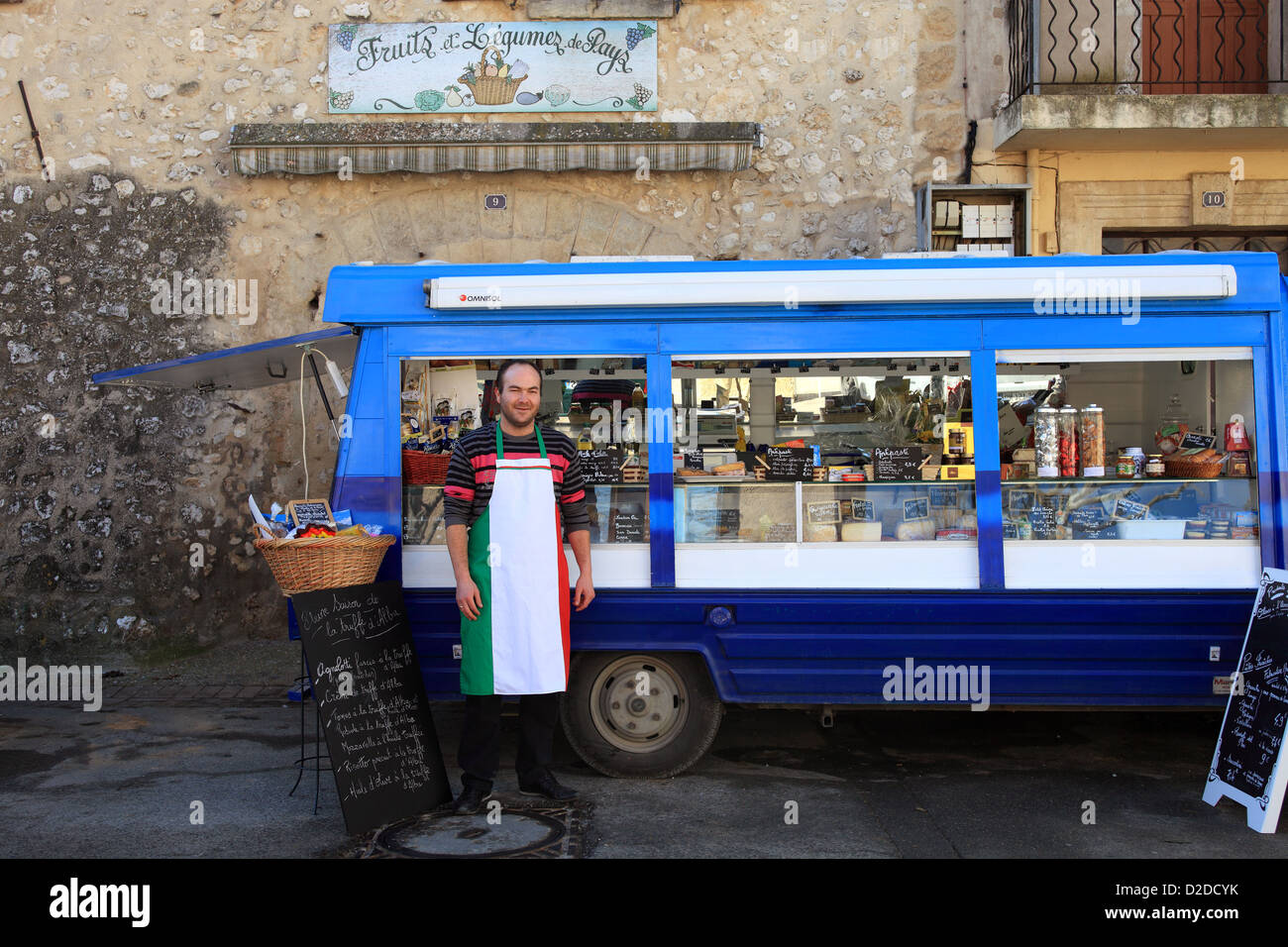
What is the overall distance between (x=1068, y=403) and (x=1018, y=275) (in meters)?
0.85

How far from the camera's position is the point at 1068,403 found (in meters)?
5.56

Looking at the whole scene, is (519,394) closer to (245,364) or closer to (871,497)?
(871,497)

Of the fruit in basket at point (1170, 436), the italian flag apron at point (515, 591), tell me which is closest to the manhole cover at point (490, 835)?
the italian flag apron at point (515, 591)

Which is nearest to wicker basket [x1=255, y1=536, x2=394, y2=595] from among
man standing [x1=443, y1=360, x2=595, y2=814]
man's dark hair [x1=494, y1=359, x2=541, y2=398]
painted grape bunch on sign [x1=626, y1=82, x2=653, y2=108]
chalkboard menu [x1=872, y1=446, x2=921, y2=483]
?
man standing [x1=443, y1=360, x2=595, y2=814]

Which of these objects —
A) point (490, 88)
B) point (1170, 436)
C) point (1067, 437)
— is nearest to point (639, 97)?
point (490, 88)

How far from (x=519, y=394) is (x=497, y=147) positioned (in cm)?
434

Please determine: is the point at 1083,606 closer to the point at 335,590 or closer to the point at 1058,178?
the point at 335,590

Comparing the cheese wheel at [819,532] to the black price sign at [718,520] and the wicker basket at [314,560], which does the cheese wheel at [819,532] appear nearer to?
the black price sign at [718,520]

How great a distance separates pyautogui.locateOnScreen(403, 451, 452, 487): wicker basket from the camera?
5254mm

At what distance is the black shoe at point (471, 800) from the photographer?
478cm

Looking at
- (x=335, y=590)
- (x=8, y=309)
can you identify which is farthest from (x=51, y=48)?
(x=335, y=590)

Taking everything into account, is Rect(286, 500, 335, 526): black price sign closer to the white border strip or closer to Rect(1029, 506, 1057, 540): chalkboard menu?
the white border strip

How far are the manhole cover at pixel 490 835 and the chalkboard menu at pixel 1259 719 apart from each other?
2.85 metres

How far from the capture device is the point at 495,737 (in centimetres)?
485
